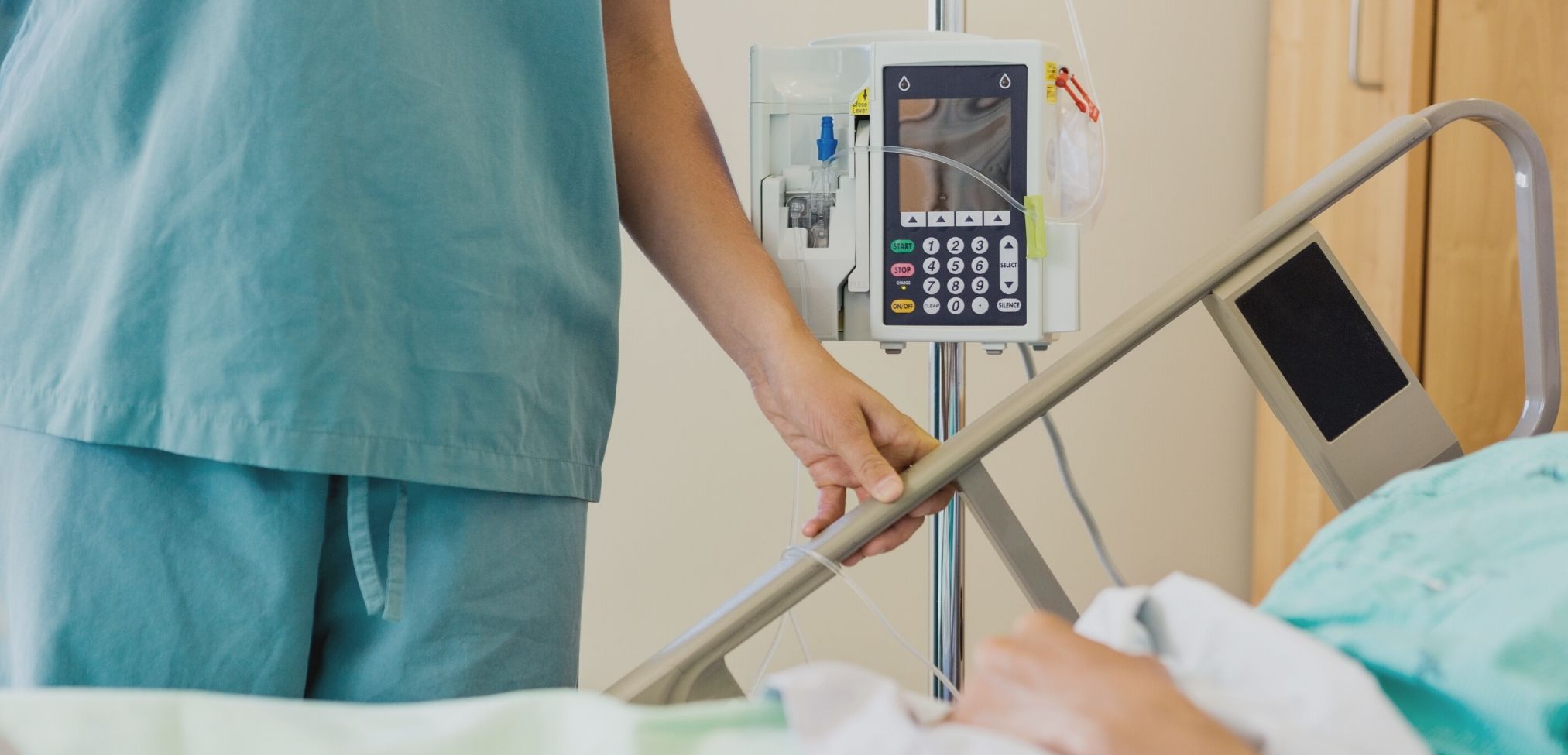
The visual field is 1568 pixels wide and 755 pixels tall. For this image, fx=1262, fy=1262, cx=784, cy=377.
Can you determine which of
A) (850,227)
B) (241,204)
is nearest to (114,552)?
(241,204)

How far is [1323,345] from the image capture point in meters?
0.86

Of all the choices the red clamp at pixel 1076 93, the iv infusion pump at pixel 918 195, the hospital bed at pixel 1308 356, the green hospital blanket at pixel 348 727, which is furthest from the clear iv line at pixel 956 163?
the green hospital blanket at pixel 348 727

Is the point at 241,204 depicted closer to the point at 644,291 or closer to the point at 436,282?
the point at 436,282

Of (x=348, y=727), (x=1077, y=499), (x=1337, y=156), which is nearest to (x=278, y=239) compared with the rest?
(x=348, y=727)

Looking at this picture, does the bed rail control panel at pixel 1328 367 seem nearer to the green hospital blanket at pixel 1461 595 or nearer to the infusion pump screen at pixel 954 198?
the green hospital blanket at pixel 1461 595

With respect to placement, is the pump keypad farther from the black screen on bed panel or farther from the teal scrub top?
the teal scrub top

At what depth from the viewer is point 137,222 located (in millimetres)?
686

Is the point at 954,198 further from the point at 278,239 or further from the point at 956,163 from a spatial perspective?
the point at 278,239

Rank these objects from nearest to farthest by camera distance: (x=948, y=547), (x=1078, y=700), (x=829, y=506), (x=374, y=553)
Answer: (x=1078, y=700)
(x=374, y=553)
(x=829, y=506)
(x=948, y=547)

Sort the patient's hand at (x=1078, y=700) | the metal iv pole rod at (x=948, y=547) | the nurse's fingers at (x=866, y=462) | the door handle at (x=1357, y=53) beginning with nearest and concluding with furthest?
the patient's hand at (x=1078, y=700) < the nurse's fingers at (x=866, y=462) < the metal iv pole rod at (x=948, y=547) < the door handle at (x=1357, y=53)

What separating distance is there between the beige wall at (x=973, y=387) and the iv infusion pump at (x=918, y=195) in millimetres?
1017

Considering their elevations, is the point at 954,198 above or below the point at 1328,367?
above

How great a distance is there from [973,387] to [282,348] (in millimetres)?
1646

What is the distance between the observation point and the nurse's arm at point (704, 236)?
92cm
